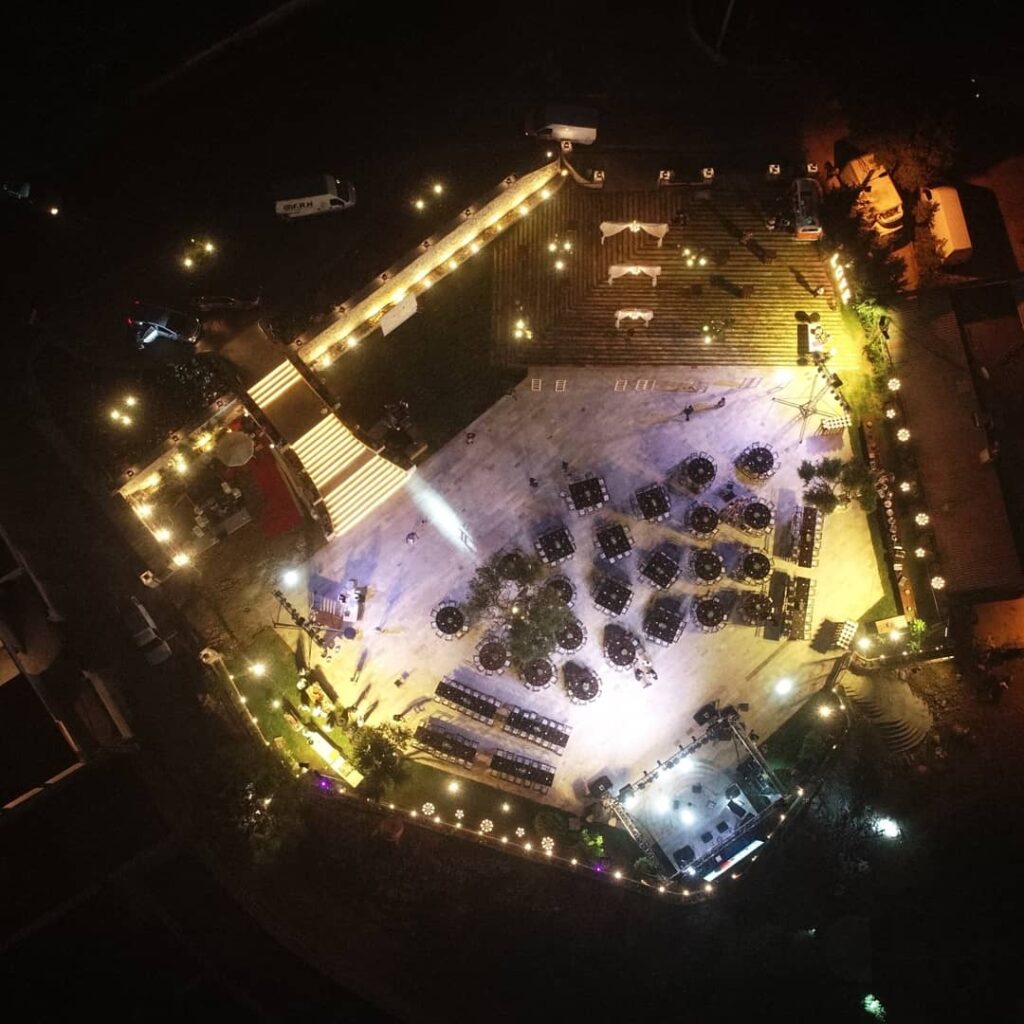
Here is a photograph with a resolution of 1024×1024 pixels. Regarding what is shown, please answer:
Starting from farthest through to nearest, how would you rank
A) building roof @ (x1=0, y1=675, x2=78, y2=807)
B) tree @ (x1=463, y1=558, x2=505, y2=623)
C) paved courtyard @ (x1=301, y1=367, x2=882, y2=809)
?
paved courtyard @ (x1=301, y1=367, x2=882, y2=809), tree @ (x1=463, y1=558, x2=505, y2=623), building roof @ (x1=0, y1=675, x2=78, y2=807)

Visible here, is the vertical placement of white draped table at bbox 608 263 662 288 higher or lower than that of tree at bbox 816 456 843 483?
higher

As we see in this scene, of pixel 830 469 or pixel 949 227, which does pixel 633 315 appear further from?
pixel 949 227

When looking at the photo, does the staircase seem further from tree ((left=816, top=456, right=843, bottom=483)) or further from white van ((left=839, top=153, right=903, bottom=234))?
white van ((left=839, top=153, right=903, bottom=234))

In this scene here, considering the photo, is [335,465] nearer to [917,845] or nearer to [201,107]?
[201,107]

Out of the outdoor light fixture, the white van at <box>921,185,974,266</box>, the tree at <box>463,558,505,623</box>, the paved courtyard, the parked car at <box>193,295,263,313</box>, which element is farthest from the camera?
the white van at <box>921,185,974,266</box>

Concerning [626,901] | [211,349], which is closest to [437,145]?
[211,349]

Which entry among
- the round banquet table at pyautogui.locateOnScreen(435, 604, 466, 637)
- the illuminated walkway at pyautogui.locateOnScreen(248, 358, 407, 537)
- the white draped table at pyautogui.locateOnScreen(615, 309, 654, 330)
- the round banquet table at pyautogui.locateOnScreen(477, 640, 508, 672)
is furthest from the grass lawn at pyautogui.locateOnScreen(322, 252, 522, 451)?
the round banquet table at pyautogui.locateOnScreen(477, 640, 508, 672)

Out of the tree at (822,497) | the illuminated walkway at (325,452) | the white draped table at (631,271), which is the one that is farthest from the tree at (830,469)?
the illuminated walkway at (325,452)
